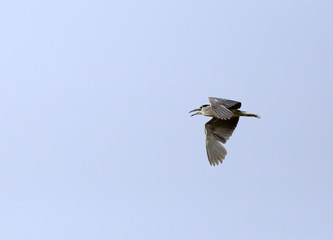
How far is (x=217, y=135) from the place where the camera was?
2334 centimetres

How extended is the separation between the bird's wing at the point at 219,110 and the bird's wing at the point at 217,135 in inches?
72.4

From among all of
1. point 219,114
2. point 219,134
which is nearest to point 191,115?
point 219,134

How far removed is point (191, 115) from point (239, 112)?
2.34 metres

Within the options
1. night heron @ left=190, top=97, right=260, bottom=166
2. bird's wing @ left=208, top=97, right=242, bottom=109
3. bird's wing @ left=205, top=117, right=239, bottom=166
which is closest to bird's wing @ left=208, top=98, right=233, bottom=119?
bird's wing @ left=208, top=97, right=242, bottom=109

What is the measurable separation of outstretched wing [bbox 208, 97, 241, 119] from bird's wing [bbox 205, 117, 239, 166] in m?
1.35

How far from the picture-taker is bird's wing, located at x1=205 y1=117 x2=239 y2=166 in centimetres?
2292

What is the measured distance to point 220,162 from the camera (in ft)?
74.4

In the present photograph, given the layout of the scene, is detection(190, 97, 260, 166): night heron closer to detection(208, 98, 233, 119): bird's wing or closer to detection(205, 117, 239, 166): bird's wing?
detection(205, 117, 239, 166): bird's wing

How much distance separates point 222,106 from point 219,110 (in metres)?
0.35

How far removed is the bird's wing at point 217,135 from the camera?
2292 cm

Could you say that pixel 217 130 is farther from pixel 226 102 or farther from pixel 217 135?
pixel 226 102

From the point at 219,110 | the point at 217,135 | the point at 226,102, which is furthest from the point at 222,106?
the point at 217,135

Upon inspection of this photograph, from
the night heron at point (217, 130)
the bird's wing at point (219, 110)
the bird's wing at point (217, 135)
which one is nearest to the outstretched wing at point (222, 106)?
the bird's wing at point (219, 110)

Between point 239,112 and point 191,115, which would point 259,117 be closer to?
point 239,112
